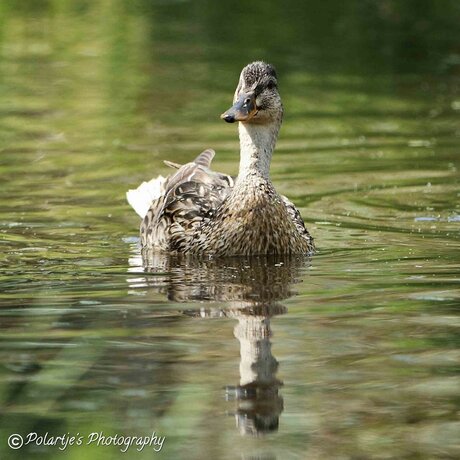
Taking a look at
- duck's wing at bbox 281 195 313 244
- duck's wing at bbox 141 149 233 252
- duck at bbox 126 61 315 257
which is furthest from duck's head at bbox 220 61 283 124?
duck's wing at bbox 141 149 233 252

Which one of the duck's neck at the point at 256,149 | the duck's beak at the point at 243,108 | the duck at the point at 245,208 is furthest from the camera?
the duck's neck at the point at 256,149

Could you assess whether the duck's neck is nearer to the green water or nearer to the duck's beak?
the duck's beak

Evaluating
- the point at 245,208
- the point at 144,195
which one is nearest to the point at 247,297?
the point at 245,208

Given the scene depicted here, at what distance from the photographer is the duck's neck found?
1002 cm

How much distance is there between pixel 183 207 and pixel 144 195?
120 cm

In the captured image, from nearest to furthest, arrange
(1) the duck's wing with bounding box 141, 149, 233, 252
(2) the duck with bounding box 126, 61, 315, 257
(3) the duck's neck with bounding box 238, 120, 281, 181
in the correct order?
(2) the duck with bounding box 126, 61, 315, 257
(3) the duck's neck with bounding box 238, 120, 281, 181
(1) the duck's wing with bounding box 141, 149, 233, 252

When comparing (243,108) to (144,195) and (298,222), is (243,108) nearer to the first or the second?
(298,222)

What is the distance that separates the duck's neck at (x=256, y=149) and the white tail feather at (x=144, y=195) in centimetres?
130

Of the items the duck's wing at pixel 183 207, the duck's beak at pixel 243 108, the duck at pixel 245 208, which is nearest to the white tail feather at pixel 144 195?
the duck's wing at pixel 183 207

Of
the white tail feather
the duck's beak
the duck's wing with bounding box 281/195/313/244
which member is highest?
the duck's beak

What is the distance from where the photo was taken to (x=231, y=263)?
9477 mm

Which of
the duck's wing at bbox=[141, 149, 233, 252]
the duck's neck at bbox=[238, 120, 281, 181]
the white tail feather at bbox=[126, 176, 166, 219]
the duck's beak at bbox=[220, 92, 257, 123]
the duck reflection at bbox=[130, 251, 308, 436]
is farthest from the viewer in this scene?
the white tail feather at bbox=[126, 176, 166, 219]

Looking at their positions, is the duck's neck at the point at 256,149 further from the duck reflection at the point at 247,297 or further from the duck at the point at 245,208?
the duck reflection at the point at 247,297

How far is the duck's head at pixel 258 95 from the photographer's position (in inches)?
382
